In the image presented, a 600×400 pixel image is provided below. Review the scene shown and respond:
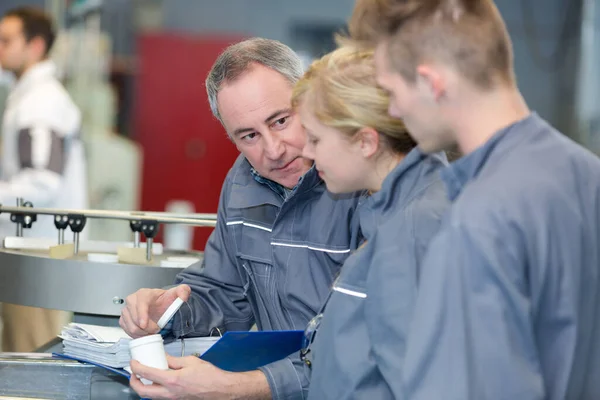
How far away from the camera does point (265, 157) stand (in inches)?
58.5

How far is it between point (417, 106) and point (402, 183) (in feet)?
0.60

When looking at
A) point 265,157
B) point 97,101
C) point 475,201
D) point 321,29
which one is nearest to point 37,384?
point 265,157

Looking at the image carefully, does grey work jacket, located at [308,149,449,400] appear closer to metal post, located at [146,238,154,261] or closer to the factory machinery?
the factory machinery

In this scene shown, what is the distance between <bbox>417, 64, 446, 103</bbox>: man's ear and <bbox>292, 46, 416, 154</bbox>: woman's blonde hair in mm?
160

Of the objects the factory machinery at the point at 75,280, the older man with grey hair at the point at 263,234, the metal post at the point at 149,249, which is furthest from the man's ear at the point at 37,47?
the older man with grey hair at the point at 263,234

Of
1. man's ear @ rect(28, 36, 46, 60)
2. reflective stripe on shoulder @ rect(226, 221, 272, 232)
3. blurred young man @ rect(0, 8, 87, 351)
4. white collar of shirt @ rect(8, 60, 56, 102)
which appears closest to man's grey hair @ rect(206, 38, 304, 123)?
reflective stripe on shoulder @ rect(226, 221, 272, 232)

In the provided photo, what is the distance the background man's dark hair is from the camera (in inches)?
130

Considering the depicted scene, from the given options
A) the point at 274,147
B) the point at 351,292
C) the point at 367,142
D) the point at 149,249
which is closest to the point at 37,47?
the point at 149,249

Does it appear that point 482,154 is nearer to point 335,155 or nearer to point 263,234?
point 335,155

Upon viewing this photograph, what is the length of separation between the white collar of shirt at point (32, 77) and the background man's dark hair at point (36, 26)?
0.10m

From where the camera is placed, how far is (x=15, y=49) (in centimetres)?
330

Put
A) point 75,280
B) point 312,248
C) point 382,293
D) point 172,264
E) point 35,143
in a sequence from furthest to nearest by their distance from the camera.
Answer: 1. point 35,143
2. point 172,264
3. point 75,280
4. point 312,248
5. point 382,293

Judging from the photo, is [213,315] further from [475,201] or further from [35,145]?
[35,145]

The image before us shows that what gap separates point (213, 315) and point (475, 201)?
791 millimetres
